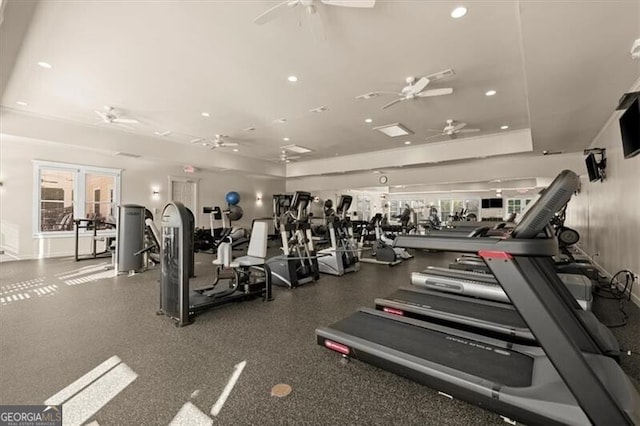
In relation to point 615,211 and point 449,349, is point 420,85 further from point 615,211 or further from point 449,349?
point 449,349

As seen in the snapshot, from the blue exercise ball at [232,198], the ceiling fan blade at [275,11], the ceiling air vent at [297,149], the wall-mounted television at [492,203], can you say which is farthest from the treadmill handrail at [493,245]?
the wall-mounted television at [492,203]

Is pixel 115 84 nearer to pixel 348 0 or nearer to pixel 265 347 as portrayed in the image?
pixel 348 0

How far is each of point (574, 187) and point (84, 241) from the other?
33.8ft

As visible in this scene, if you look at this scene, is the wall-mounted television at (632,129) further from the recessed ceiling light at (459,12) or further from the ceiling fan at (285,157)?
the ceiling fan at (285,157)

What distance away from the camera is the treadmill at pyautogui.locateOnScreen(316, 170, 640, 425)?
129cm

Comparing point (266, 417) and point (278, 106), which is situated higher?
point (278, 106)

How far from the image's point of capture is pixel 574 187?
1.28 metres

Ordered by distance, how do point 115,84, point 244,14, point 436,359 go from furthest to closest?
1. point 115,84
2. point 244,14
3. point 436,359

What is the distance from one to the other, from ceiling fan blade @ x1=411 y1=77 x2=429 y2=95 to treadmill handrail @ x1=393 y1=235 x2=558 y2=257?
360cm

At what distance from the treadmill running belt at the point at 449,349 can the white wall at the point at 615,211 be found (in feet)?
10.3

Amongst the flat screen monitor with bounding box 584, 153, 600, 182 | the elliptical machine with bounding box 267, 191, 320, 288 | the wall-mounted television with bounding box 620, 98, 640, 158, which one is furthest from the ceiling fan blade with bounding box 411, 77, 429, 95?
the flat screen monitor with bounding box 584, 153, 600, 182

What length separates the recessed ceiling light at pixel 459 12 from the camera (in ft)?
10.1

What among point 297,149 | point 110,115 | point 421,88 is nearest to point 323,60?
point 421,88

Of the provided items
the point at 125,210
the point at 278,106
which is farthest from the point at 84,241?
the point at 278,106
